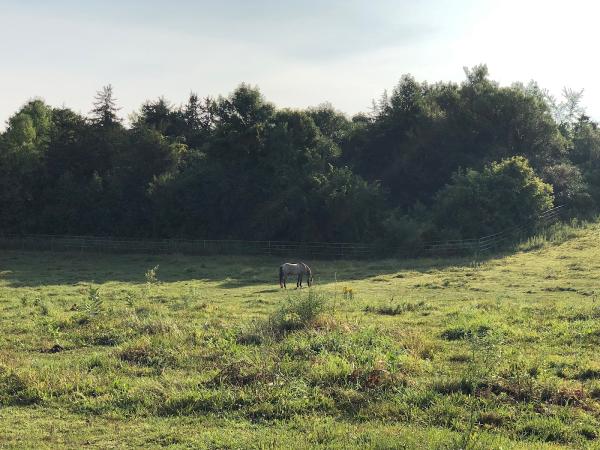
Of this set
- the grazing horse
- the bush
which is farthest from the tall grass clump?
the bush

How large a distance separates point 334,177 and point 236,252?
900 cm

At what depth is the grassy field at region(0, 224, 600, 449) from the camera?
7.68 m

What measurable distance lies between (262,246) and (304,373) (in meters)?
29.1

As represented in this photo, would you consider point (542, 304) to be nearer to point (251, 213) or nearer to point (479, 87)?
point (251, 213)

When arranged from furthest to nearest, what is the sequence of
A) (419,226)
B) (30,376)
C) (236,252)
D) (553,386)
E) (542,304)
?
(236,252)
(419,226)
(542,304)
(30,376)
(553,386)

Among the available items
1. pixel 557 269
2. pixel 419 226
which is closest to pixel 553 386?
pixel 557 269

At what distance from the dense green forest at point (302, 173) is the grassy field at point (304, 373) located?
19112 mm

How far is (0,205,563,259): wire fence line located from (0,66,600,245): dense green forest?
1003mm

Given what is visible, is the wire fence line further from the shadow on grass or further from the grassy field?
the grassy field

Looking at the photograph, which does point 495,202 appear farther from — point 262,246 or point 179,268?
point 179,268

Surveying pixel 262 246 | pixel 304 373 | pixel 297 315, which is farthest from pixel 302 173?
pixel 304 373

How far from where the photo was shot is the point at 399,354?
10.8 m

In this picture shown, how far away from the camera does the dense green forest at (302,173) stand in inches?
1491

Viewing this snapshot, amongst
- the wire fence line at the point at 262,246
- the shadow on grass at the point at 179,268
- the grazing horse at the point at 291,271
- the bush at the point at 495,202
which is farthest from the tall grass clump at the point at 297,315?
the bush at the point at 495,202
